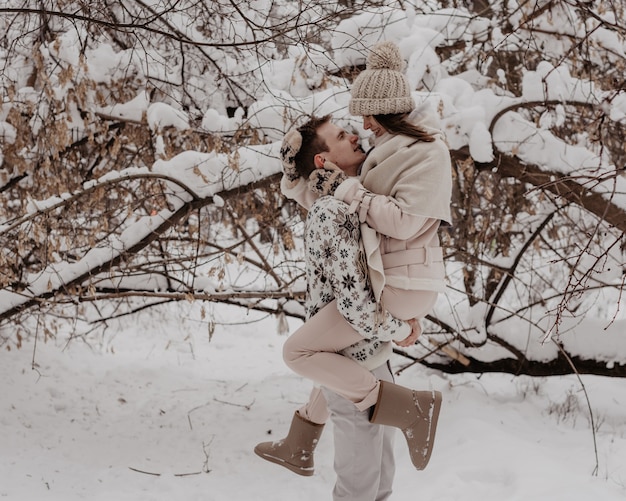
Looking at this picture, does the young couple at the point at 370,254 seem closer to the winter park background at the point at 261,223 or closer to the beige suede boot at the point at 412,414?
the beige suede boot at the point at 412,414

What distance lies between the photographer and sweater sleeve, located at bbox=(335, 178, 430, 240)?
95.8 inches

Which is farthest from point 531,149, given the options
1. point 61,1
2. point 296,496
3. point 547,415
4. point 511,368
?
point 61,1

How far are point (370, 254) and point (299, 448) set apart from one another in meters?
1.04

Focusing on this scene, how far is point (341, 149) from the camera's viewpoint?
2.71 m

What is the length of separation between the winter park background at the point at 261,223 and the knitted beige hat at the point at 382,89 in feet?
2.96

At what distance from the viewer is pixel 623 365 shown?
488 centimetres

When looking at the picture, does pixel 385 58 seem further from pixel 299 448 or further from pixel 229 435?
pixel 229 435

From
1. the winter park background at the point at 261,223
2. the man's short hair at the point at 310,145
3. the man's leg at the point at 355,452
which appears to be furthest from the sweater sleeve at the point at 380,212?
the winter park background at the point at 261,223

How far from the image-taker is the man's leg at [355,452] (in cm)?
272

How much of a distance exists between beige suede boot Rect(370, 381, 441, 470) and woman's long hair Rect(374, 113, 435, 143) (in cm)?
91

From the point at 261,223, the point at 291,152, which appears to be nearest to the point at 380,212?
the point at 291,152

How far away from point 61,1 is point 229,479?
294cm

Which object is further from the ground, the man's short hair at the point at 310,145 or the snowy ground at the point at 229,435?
the man's short hair at the point at 310,145

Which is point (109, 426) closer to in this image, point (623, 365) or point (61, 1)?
point (61, 1)
